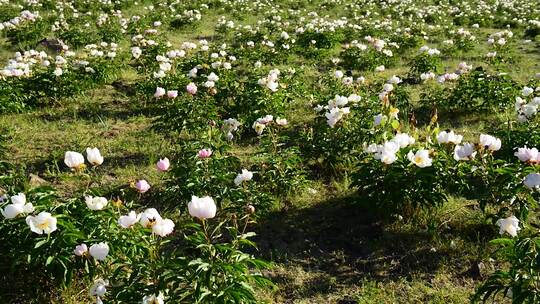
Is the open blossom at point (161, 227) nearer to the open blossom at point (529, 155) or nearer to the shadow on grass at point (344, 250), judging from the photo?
the shadow on grass at point (344, 250)

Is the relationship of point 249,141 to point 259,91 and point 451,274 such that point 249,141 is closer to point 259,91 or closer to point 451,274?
point 259,91

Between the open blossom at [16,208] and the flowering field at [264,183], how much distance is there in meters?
0.01

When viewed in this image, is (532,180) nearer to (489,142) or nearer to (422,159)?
(489,142)

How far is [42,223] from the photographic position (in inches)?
115

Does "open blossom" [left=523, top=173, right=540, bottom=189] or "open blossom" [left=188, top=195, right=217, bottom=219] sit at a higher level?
"open blossom" [left=523, top=173, right=540, bottom=189]

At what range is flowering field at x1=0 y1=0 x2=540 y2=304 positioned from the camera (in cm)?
310

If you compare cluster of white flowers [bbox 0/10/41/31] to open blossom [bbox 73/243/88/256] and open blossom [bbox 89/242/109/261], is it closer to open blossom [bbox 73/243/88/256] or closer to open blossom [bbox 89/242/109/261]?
open blossom [bbox 73/243/88/256]

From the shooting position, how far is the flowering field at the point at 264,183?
3096mm

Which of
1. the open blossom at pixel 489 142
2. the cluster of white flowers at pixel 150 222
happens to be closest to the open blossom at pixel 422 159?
the open blossom at pixel 489 142

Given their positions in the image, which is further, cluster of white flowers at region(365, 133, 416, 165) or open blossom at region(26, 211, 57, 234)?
cluster of white flowers at region(365, 133, 416, 165)

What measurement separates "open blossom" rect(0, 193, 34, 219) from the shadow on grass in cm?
204

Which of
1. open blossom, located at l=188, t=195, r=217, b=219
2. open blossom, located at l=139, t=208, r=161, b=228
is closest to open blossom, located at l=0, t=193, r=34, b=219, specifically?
open blossom, located at l=139, t=208, r=161, b=228

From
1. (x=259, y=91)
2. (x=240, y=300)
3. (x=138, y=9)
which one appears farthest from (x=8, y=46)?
(x=240, y=300)

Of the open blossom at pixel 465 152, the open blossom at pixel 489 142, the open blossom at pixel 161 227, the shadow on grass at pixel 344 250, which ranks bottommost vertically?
the shadow on grass at pixel 344 250
